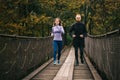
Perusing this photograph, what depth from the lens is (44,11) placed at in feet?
153

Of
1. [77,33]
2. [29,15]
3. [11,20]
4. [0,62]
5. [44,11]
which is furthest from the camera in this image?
[44,11]

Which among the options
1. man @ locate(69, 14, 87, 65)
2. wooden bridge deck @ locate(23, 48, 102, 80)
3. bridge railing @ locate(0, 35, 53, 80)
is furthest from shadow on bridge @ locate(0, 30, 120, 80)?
man @ locate(69, 14, 87, 65)

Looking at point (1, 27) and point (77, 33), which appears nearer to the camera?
point (77, 33)

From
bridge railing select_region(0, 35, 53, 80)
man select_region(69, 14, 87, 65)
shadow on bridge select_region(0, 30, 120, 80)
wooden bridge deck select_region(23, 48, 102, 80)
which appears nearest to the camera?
shadow on bridge select_region(0, 30, 120, 80)

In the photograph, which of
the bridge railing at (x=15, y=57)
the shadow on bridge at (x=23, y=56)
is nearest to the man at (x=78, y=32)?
the bridge railing at (x=15, y=57)

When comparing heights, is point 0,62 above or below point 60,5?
below

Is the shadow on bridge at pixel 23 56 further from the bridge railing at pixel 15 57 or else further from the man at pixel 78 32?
the man at pixel 78 32

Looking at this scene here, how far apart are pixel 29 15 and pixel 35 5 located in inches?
87.2

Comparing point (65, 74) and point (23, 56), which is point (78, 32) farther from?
point (23, 56)

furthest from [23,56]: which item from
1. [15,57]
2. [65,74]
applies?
[65,74]

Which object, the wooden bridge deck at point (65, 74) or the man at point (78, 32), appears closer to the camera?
the wooden bridge deck at point (65, 74)

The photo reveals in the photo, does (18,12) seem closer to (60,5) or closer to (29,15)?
(29,15)

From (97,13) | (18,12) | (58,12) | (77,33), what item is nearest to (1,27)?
(18,12)

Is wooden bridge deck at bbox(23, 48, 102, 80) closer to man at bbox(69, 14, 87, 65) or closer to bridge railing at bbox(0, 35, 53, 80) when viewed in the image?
bridge railing at bbox(0, 35, 53, 80)
